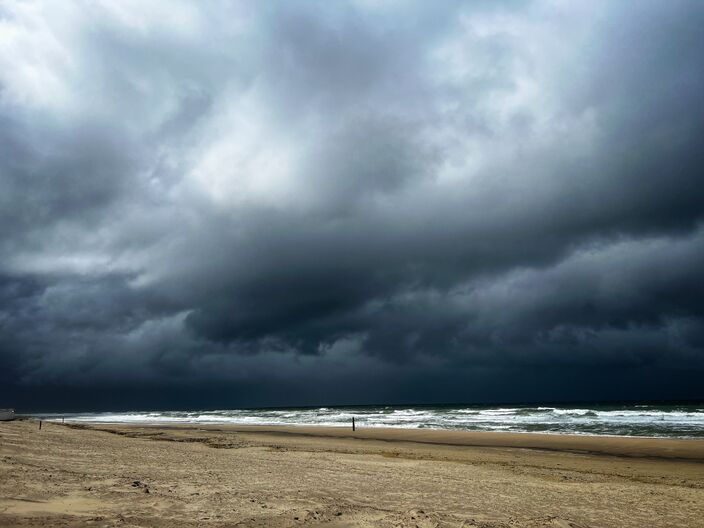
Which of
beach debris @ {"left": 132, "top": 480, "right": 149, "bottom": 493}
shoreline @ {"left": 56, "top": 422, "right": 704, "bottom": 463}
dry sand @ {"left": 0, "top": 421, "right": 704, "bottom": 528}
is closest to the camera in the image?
dry sand @ {"left": 0, "top": 421, "right": 704, "bottom": 528}

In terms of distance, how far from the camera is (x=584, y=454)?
2347 cm

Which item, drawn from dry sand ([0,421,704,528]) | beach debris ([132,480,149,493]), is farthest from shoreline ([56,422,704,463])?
beach debris ([132,480,149,493])

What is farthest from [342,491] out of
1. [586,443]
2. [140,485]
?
[586,443]

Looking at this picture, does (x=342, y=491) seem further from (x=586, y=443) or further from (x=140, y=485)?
(x=586, y=443)

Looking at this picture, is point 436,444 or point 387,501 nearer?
point 387,501

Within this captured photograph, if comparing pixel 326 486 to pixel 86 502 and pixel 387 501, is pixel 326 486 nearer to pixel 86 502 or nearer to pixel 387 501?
pixel 387 501

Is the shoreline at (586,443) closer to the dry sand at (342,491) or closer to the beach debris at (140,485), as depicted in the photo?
the dry sand at (342,491)

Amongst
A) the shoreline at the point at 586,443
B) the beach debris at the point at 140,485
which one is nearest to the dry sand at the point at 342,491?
the beach debris at the point at 140,485

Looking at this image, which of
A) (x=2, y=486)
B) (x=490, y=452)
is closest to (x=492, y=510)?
(x=2, y=486)

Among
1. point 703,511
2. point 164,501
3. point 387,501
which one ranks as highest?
point 164,501

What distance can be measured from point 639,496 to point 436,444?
693 inches

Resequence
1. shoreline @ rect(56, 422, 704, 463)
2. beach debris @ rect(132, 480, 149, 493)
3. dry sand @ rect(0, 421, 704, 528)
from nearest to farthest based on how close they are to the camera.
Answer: dry sand @ rect(0, 421, 704, 528)
beach debris @ rect(132, 480, 149, 493)
shoreline @ rect(56, 422, 704, 463)

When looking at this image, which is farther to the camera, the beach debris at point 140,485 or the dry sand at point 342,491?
the beach debris at point 140,485

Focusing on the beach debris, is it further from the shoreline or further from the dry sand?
the shoreline
